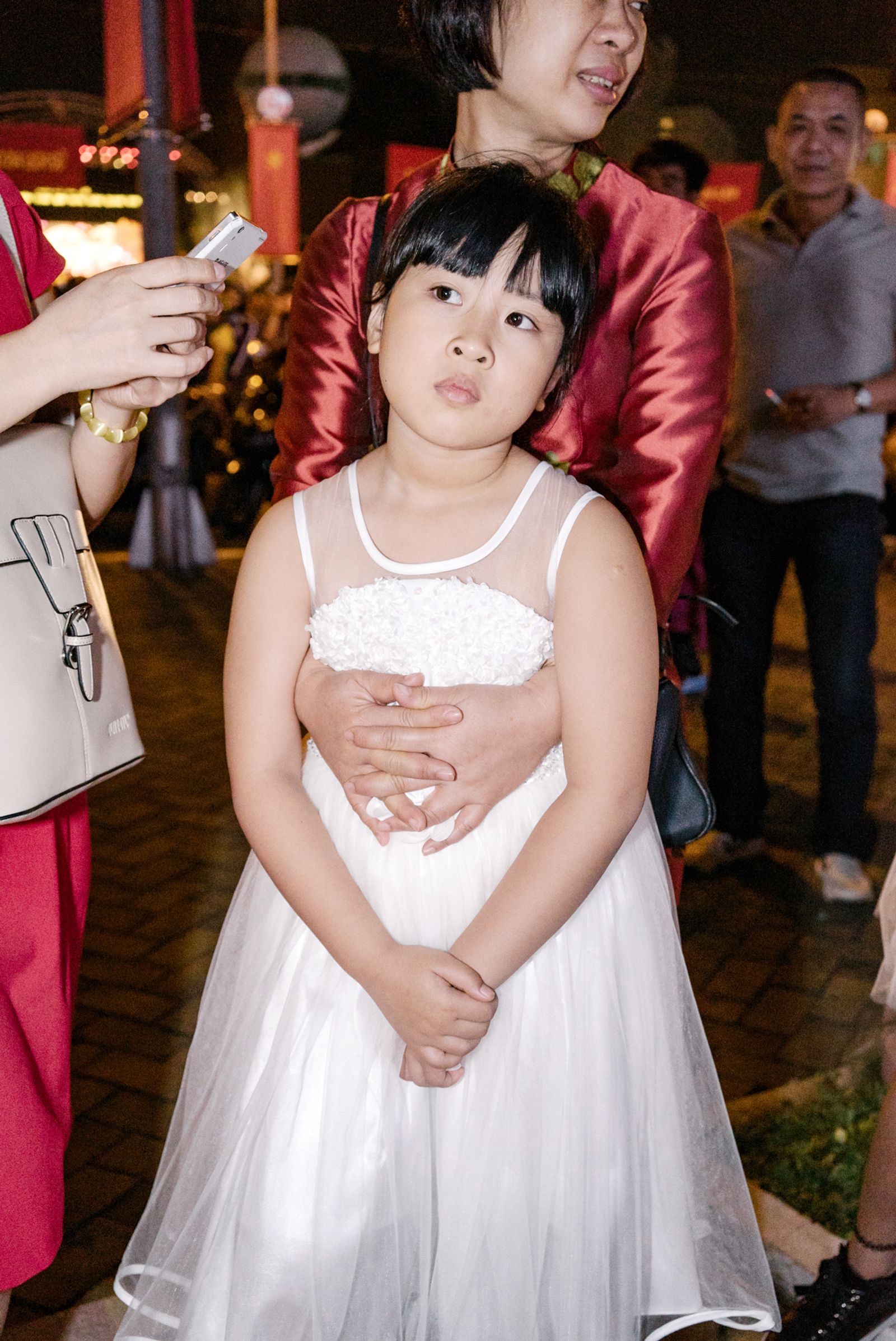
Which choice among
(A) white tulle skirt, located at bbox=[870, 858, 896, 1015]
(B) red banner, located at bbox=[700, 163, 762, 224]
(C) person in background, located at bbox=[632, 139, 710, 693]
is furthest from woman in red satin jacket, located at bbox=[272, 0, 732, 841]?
(B) red banner, located at bbox=[700, 163, 762, 224]

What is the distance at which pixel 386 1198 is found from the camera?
1483 millimetres

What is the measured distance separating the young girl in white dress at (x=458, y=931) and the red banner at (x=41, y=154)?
9.19m

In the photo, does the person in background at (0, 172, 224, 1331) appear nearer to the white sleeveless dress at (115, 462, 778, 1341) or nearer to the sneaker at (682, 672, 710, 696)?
the white sleeveless dress at (115, 462, 778, 1341)

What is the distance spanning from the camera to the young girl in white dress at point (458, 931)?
4.64 ft

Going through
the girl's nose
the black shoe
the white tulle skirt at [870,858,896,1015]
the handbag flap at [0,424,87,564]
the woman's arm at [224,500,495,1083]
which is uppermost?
the girl's nose

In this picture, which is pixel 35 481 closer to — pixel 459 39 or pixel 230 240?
pixel 230 240

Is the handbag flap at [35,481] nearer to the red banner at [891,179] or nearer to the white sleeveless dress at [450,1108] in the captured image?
the white sleeveless dress at [450,1108]

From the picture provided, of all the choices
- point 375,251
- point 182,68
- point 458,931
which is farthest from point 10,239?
point 182,68

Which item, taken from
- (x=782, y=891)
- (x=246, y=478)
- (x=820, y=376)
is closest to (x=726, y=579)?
(x=820, y=376)

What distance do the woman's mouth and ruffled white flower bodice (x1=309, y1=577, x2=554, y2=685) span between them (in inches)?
25.6

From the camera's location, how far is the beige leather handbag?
124 centimetres

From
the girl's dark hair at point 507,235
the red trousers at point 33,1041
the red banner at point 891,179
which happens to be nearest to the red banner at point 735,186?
the red banner at point 891,179

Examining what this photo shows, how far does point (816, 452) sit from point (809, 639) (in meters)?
0.52

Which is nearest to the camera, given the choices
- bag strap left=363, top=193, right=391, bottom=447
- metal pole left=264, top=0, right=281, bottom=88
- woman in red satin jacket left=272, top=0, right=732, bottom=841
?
woman in red satin jacket left=272, top=0, right=732, bottom=841
